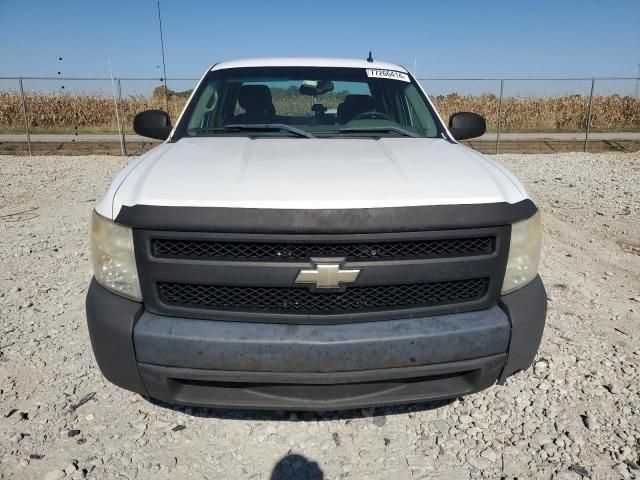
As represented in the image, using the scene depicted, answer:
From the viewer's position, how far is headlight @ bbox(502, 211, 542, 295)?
221 cm

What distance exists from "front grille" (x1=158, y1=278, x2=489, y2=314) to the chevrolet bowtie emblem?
0.20 feet

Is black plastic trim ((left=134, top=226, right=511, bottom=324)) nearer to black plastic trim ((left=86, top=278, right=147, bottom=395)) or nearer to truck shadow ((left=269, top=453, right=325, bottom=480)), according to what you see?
black plastic trim ((left=86, top=278, right=147, bottom=395))

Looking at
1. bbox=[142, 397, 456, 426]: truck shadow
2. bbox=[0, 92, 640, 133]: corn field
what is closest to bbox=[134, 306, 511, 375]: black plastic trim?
bbox=[142, 397, 456, 426]: truck shadow

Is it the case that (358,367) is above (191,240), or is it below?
below

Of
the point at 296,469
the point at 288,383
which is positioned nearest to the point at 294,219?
the point at 288,383

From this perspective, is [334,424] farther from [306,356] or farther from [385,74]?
[385,74]

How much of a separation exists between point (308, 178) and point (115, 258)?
89 cm

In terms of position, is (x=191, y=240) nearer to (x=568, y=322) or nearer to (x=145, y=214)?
(x=145, y=214)

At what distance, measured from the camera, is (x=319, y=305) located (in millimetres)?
2084

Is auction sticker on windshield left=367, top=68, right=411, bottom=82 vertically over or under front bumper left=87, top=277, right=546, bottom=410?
over

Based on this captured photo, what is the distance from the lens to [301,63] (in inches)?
155

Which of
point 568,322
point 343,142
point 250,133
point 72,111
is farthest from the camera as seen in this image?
point 72,111

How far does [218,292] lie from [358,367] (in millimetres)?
653

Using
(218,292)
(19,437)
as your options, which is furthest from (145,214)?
(19,437)
